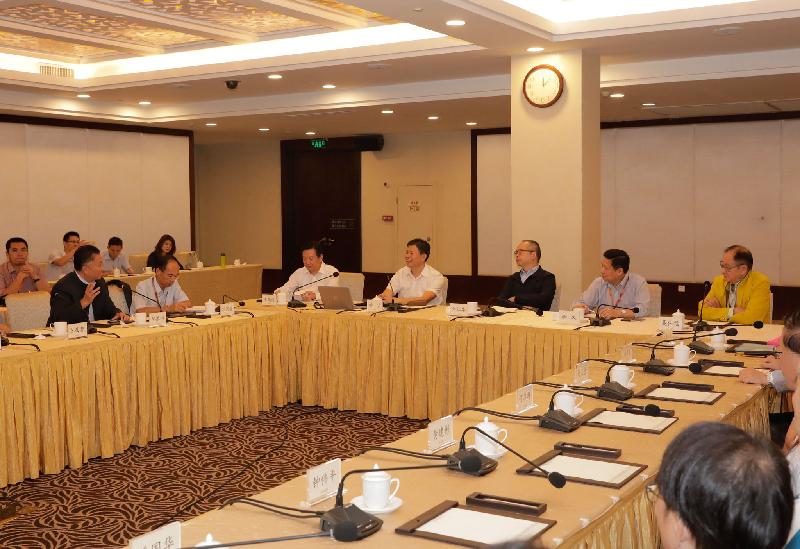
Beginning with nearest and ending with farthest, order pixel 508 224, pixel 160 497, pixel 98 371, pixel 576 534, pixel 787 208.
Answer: pixel 576 534 → pixel 160 497 → pixel 98 371 → pixel 787 208 → pixel 508 224

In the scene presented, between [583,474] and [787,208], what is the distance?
32.2ft

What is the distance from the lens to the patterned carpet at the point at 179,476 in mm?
4176

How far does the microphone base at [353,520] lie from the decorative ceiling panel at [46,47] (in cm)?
711

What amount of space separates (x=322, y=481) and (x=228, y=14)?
5581 mm

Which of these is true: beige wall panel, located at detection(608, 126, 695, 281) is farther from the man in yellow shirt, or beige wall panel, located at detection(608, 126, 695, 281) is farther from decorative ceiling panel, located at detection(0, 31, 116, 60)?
decorative ceiling panel, located at detection(0, 31, 116, 60)

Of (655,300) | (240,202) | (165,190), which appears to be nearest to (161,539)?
(655,300)

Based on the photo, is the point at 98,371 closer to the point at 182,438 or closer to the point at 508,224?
the point at 182,438

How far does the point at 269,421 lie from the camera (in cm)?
615

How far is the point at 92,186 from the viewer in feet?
37.0

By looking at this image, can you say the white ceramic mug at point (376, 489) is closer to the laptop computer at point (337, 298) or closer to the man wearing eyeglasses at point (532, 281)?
the laptop computer at point (337, 298)

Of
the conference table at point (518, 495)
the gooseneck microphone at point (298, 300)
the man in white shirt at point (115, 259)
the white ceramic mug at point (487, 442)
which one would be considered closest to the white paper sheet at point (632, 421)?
the conference table at point (518, 495)

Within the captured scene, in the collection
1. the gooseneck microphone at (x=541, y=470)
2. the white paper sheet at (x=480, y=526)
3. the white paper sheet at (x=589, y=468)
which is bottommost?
the white paper sheet at (x=480, y=526)

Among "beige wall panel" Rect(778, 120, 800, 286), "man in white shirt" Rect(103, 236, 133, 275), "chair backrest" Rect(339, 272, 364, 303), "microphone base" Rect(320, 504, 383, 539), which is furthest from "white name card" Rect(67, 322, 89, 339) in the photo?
"beige wall panel" Rect(778, 120, 800, 286)

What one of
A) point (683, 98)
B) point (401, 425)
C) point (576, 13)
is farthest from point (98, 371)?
point (683, 98)
